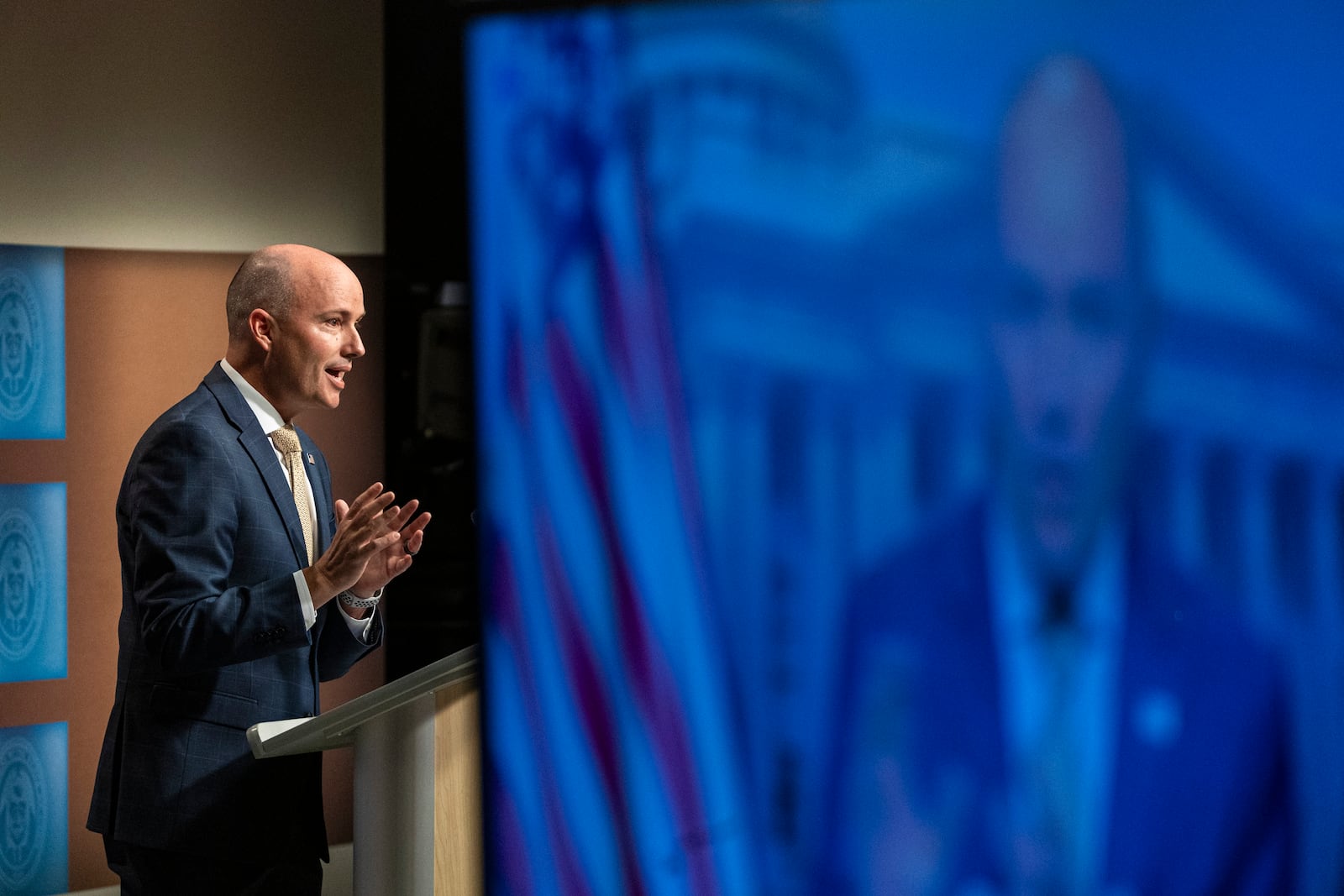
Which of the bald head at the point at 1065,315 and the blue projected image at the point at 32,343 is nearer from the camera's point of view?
the bald head at the point at 1065,315

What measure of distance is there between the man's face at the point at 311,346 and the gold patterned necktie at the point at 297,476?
6 centimetres

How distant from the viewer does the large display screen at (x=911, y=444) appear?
1063mm

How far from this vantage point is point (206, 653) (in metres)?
1.83

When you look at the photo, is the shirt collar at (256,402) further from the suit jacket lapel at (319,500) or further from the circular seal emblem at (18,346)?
the circular seal emblem at (18,346)

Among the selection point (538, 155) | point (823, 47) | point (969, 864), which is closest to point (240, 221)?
point (538, 155)

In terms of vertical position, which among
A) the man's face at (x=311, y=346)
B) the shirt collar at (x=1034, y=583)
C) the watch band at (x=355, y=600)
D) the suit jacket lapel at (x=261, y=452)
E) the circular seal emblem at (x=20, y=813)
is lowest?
the circular seal emblem at (x=20, y=813)

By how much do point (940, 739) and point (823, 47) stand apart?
660 millimetres

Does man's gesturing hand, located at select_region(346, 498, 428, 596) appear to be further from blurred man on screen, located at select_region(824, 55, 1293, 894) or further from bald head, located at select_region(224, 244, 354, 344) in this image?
blurred man on screen, located at select_region(824, 55, 1293, 894)

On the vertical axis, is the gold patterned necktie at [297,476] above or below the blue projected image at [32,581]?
above

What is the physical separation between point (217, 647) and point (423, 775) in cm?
50

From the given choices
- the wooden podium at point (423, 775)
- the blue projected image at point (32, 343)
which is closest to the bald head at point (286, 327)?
the wooden podium at point (423, 775)

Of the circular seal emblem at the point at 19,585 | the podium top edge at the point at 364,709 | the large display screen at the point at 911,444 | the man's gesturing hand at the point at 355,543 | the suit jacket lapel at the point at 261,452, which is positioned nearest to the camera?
the large display screen at the point at 911,444

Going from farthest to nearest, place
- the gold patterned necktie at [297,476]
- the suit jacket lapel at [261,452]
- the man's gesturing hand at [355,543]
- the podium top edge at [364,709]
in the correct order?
the gold patterned necktie at [297,476] < the suit jacket lapel at [261,452] < the man's gesturing hand at [355,543] < the podium top edge at [364,709]

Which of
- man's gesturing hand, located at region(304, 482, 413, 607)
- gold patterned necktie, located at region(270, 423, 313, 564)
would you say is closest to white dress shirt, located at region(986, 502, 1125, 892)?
man's gesturing hand, located at region(304, 482, 413, 607)
